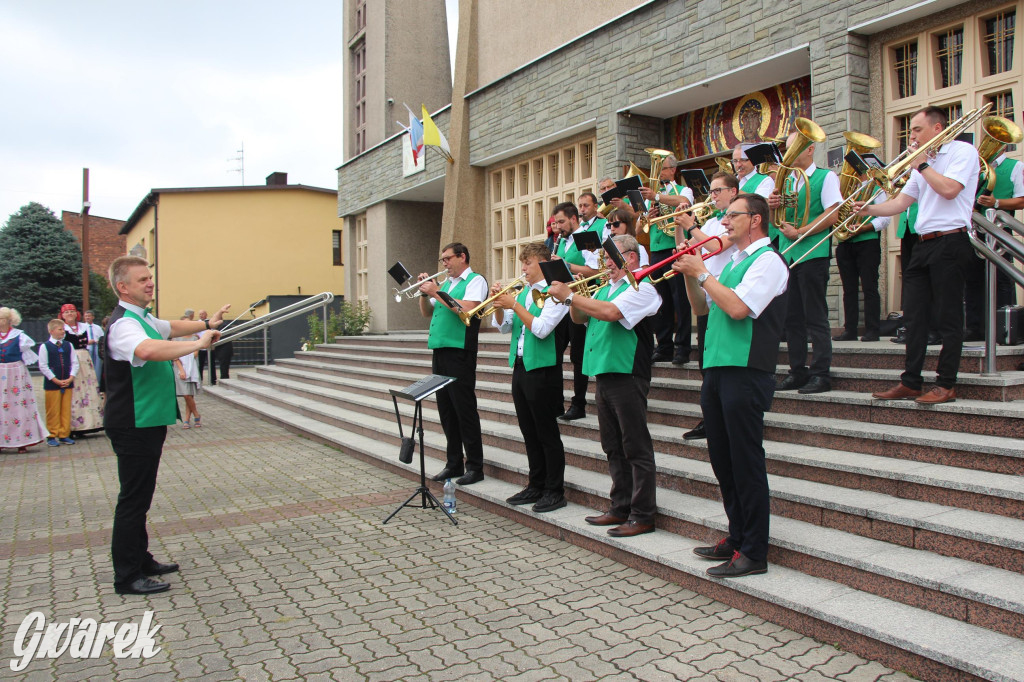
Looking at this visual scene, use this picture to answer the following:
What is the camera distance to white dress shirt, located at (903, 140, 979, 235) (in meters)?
4.91

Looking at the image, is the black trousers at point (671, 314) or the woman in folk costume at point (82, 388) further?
the woman in folk costume at point (82, 388)

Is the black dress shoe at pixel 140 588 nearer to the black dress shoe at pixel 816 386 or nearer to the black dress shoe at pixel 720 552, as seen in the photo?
the black dress shoe at pixel 720 552

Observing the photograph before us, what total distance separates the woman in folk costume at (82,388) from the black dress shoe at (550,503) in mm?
8343

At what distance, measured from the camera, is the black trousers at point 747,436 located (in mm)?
4086

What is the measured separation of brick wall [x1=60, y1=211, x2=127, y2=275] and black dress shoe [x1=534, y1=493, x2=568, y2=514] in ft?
150

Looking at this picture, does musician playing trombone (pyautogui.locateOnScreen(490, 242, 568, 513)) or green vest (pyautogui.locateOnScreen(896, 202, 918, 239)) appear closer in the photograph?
green vest (pyautogui.locateOnScreen(896, 202, 918, 239))

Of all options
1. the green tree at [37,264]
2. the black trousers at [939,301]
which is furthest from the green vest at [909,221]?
the green tree at [37,264]

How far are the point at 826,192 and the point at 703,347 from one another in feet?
8.01

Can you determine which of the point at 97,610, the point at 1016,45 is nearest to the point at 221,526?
the point at 97,610

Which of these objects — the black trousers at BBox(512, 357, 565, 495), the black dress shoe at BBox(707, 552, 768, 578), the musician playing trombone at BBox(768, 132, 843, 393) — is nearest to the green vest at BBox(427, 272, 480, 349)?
the black trousers at BBox(512, 357, 565, 495)

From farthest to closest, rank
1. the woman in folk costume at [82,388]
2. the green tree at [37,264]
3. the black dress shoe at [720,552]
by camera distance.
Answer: the green tree at [37,264]
the woman in folk costume at [82,388]
the black dress shoe at [720,552]

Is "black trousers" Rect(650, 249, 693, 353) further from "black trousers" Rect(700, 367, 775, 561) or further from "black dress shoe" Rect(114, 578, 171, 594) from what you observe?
"black dress shoe" Rect(114, 578, 171, 594)

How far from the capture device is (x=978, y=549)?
3.69 meters

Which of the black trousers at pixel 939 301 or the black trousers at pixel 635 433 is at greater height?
the black trousers at pixel 939 301
